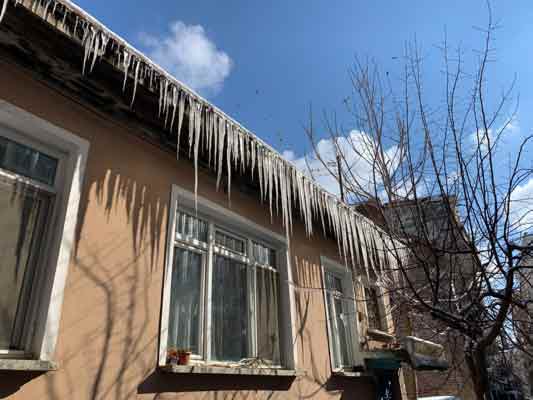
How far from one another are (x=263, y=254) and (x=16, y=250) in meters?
2.62

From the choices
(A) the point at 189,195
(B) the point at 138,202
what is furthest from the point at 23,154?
(A) the point at 189,195

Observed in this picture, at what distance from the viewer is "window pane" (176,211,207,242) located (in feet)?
11.4

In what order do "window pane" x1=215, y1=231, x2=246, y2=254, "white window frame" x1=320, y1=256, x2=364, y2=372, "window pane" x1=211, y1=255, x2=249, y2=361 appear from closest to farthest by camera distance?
"window pane" x1=211, y1=255, x2=249, y2=361, "window pane" x1=215, y1=231, x2=246, y2=254, "white window frame" x1=320, y1=256, x2=364, y2=372

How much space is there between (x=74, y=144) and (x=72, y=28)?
0.77 m

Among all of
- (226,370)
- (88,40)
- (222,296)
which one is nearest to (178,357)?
(226,370)

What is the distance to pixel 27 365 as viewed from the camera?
1985 millimetres

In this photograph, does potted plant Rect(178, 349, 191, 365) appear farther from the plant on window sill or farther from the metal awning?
the metal awning

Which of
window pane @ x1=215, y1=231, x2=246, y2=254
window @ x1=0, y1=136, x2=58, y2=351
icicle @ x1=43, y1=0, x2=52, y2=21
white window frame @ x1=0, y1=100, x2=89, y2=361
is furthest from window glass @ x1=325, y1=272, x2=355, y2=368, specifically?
icicle @ x1=43, y1=0, x2=52, y2=21

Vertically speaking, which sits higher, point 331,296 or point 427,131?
point 427,131

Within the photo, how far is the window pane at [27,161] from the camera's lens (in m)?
2.42

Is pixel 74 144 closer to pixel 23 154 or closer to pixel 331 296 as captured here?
pixel 23 154

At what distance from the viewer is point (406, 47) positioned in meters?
3.49

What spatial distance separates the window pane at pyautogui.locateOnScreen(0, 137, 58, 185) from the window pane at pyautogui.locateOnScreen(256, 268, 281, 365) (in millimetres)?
2346

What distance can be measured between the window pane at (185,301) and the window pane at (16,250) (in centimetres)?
113
